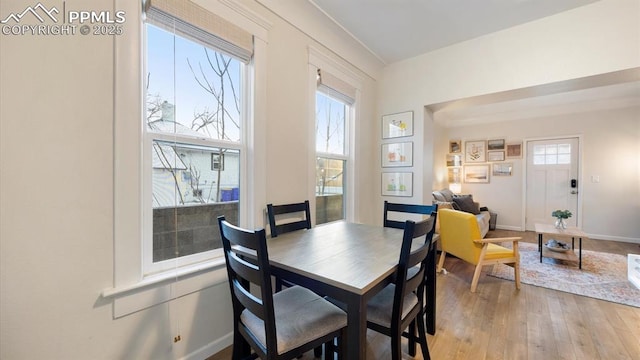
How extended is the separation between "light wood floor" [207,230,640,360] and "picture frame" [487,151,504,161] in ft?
12.0

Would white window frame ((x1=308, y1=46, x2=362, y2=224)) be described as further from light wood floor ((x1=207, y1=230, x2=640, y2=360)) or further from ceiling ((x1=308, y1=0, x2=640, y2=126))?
light wood floor ((x1=207, y1=230, x2=640, y2=360))

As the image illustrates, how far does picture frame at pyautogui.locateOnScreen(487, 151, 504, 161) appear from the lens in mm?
5361

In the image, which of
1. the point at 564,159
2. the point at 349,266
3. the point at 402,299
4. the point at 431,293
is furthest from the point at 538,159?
the point at 349,266

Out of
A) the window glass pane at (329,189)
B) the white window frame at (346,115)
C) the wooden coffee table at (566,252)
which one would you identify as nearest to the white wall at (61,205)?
the white window frame at (346,115)

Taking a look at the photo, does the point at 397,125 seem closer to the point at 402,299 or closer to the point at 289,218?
the point at 289,218

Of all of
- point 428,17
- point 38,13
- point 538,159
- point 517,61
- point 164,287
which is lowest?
point 164,287

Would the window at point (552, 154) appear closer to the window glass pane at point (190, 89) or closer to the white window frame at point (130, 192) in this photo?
the window glass pane at point (190, 89)

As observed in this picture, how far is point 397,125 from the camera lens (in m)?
3.19

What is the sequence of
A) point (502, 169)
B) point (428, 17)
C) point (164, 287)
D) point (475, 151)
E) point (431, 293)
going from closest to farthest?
1. point (164, 287)
2. point (431, 293)
3. point (428, 17)
4. point (502, 169)
5. point (475, 151)

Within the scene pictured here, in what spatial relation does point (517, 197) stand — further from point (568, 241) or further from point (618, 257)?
point (618, 257)

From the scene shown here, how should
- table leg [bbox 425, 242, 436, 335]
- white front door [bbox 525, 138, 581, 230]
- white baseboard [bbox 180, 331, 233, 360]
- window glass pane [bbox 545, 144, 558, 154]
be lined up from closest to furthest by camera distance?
white baseboard [bbox 180, 331, 233, 360], table leg [bbox 425, 242, 436, 335], white front door [bbox 525, 138, 581, 230], window glass pane [bbox 545, 144, 558, 154]

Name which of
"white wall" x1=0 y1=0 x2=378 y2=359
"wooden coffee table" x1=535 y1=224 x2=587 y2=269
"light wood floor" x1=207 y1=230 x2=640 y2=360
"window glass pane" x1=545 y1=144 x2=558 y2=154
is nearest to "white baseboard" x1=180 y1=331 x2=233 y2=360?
"light wood floor" x1=207 y1=230 x2=640 y2=360

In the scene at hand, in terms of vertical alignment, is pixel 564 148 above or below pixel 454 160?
above

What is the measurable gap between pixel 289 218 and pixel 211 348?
1025mm
